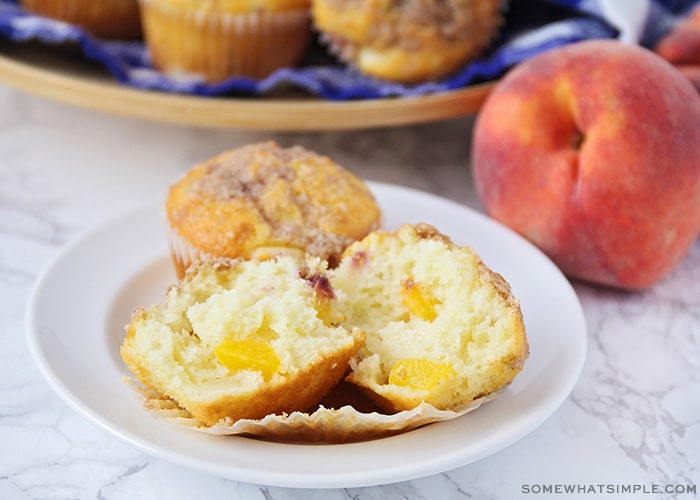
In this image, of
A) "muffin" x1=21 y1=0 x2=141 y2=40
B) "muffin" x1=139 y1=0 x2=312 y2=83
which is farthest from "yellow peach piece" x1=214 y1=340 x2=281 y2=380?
"muffin" x1=21 y1=0 x2=141 y2=40

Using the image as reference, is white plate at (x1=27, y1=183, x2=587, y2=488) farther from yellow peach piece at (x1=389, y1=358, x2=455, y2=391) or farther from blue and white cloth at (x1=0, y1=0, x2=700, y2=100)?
blue and white cloth at (x1=0, y1=0, x2=700, y2=100)

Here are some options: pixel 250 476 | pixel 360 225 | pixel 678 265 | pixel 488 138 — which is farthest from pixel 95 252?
pixel 678 265

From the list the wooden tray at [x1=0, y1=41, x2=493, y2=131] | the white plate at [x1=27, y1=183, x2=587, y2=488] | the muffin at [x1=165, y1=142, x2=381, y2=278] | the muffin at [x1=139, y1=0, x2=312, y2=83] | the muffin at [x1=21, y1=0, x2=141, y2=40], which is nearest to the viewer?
the white plate at [x1=27, y1=183, x2=587, y2=488]

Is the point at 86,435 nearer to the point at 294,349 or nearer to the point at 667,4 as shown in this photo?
the point at 294,349

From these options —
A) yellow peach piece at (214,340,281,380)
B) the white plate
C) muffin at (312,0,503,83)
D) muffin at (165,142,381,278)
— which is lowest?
the white plate

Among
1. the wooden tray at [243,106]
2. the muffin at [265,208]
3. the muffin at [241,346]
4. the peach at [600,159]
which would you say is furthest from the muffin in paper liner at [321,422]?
the wooden tray at [243,106]

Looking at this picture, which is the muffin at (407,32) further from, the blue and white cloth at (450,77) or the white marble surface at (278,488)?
the white marble surface at (278,488)
